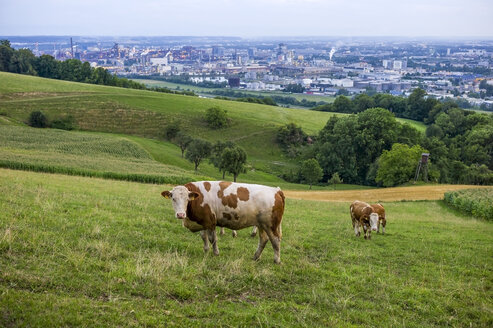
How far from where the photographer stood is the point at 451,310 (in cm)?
1019

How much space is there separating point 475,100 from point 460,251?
699 feet

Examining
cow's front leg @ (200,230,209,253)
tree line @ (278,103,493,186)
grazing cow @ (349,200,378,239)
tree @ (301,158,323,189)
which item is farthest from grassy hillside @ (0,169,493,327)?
tree line @ (278,103,493,186)

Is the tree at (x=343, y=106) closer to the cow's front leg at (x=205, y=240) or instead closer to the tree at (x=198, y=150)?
the tree at (x=198, y=150)

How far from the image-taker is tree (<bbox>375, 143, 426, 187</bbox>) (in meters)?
62.2

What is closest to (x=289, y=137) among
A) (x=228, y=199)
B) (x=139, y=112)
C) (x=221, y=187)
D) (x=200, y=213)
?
(x=139, y=112)

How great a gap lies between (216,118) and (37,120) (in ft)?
128

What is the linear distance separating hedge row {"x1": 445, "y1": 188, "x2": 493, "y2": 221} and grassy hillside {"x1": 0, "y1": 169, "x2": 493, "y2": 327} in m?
17.0

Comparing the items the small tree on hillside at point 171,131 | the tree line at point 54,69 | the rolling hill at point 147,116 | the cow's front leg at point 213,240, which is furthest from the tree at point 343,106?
the cow's front leg at point 213,240

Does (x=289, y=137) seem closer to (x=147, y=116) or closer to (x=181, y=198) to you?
(x=147, y=116)

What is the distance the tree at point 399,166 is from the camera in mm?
62219

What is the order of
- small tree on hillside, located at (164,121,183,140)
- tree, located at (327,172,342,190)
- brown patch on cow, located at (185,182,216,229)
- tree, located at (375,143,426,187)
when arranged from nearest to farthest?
brown patch on cow, located at (185,182,216,229), tree, located at (375,143,426,187), tree, located at (327,172,342,190), small tree on hillside, located at (164,121,183,140)

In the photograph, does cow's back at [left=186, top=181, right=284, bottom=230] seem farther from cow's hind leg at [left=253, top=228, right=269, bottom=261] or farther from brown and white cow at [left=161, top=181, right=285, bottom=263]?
cow's hind leg at [left=253, top=228, right=269, bottom=261]

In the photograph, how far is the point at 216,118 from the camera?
98.0m

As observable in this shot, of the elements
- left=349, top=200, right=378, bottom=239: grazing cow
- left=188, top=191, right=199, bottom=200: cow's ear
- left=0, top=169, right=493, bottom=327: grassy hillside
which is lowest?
left=349, top=200, right=378, bottom=239: grazing cow
